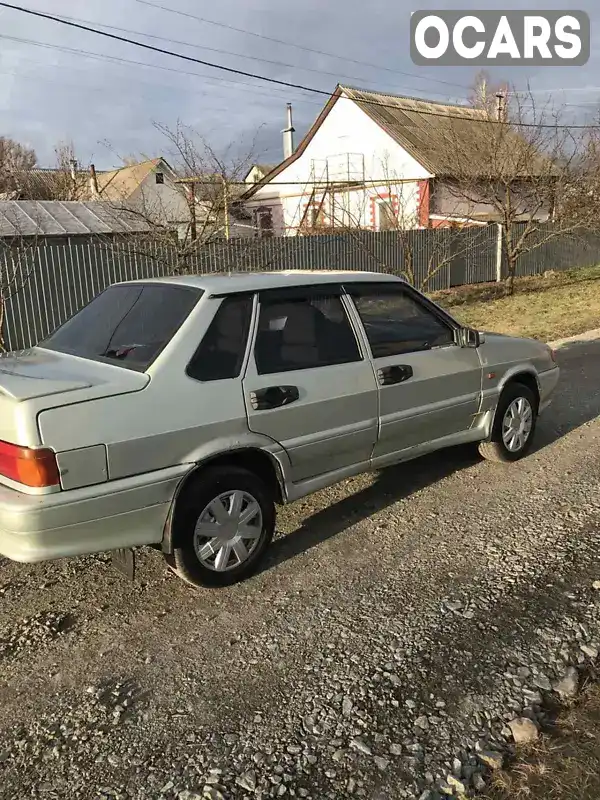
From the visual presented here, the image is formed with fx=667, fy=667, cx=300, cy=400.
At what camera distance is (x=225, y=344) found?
3586mm

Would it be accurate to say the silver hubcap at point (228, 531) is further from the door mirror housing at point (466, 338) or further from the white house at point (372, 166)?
the white house at point (372, 166)

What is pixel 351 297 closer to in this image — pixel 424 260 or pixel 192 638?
pixel 192 638

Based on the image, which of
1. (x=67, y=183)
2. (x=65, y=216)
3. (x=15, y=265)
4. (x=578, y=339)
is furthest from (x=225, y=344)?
(x=67, y=183)

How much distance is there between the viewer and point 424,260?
1962 cm

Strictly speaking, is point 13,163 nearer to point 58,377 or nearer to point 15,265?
point 15,265

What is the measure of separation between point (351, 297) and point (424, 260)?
16.1 metres

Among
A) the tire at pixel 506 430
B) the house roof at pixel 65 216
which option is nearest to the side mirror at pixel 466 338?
the tire at pixel 506 430

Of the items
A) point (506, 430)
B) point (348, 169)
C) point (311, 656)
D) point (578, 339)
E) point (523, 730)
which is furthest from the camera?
point (348, 169)

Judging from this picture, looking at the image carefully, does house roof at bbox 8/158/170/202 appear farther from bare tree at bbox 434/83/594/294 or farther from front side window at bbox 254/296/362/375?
front side window at bbox 254/296/362/375

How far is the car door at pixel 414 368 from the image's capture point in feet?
14.1

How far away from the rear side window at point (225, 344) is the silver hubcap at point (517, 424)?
2565 mm

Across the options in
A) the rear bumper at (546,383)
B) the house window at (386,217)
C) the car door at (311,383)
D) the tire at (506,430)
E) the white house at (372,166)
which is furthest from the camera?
the white house at (372,166)

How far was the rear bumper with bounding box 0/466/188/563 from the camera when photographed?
9.66 feet

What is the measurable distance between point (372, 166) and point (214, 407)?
1138 inches
